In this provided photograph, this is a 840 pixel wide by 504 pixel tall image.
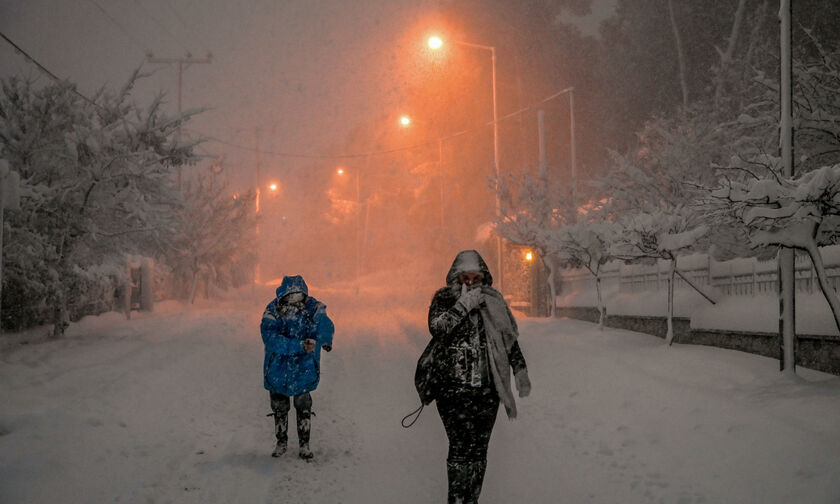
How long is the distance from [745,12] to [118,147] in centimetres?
2681

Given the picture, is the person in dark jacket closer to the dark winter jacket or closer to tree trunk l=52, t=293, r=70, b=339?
the dark winter jacket

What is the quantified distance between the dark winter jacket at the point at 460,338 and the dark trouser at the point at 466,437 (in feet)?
0.24

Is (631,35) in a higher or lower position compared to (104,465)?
higher

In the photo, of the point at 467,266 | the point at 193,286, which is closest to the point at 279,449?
the point at 467,266

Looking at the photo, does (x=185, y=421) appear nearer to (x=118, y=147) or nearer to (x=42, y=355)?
(x=42, y=355)

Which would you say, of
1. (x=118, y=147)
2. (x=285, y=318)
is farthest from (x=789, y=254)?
(x=118, y=147)

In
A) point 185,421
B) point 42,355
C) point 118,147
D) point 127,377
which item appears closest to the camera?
point 185,421

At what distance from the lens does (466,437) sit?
14.0ft

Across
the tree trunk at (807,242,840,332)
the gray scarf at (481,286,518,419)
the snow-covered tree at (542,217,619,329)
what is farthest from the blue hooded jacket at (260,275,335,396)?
the snow-covered tree at (542,217,619,329)

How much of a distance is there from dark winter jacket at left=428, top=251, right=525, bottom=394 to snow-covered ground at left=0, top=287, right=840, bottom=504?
1.41 meters

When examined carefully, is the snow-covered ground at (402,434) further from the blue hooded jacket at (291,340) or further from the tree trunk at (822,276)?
the tree trunk at (822,276)

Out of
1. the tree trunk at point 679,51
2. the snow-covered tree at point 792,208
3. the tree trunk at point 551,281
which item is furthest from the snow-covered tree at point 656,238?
the tree trunk at point 679,51

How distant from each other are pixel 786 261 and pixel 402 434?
209 inches

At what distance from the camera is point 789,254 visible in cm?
771
